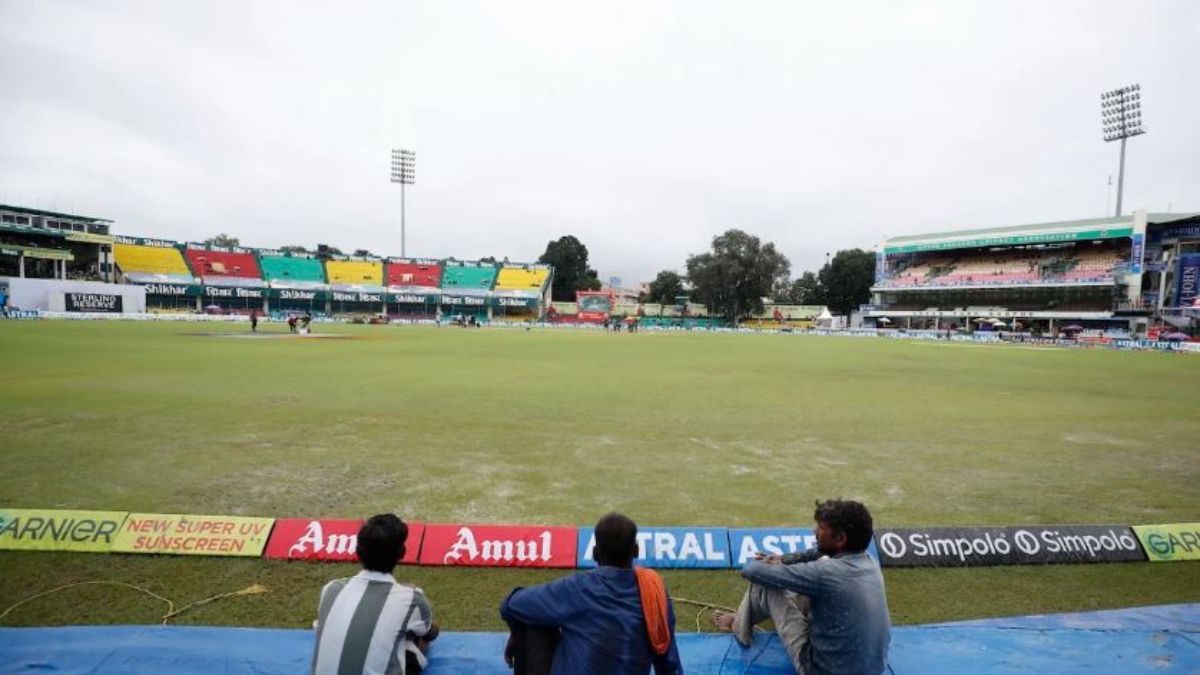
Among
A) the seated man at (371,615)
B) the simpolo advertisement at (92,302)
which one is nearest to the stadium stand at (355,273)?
the simpolo advertisement at (92,302)

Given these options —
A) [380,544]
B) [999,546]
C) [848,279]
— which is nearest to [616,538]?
[380,544]

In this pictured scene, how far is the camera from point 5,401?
11508 mm

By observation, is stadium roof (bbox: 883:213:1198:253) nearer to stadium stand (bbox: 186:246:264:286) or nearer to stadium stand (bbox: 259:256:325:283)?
stadium stand (bbox: 259:256:325:283)

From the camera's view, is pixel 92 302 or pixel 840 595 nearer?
pixel 840 595

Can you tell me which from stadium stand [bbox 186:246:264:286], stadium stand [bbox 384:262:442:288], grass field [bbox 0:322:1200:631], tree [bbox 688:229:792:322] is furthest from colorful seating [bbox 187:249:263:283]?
grass field [bbox 0:322:1200:631]

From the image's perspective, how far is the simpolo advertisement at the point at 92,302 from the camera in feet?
173

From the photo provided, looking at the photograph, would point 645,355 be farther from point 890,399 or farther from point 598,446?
point 598,446

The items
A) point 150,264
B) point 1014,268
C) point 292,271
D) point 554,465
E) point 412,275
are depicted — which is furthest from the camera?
point 412,275

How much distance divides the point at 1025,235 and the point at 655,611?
8383 cm

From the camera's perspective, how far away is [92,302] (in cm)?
5397

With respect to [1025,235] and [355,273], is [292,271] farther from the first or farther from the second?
[1025,235]

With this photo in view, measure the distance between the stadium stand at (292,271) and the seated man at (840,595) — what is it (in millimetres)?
81551

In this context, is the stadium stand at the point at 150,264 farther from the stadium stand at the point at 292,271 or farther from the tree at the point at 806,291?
the tree at the point at 806,291

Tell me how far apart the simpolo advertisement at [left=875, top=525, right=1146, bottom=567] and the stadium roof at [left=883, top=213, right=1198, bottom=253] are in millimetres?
73671
